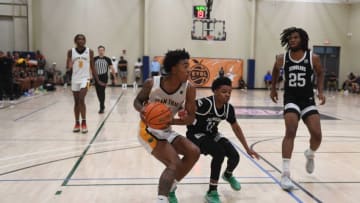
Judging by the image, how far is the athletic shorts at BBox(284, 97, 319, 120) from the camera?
14.8ft

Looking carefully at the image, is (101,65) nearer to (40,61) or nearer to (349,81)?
(40,61)

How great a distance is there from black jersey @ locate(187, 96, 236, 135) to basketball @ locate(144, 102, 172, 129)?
2.28ft

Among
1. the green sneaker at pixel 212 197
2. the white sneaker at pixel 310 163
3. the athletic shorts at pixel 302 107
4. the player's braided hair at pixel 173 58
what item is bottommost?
the green sneaker at pixel 212 197

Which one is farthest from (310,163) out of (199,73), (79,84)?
(199,73)

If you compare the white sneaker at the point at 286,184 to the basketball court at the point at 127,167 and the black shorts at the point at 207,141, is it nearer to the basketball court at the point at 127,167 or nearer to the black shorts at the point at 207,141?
the basketball court at the point at 127,167

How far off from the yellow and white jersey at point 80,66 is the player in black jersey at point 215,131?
402 centimetres

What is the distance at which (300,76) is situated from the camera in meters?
4.50

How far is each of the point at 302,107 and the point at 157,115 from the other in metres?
2.06

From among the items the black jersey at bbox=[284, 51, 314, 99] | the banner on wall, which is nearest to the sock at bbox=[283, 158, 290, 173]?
the black jersey at bbox=[284, 51, 314, 99]

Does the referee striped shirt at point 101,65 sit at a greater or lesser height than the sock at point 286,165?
greater

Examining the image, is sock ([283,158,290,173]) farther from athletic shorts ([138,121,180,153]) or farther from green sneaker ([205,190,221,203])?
athletic shorts ([138,121,180,153])

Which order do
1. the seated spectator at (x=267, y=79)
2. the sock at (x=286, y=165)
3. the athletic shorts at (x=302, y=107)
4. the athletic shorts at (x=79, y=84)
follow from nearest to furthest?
the sock at (x=286, y=165)
the athletic shorts at (x=302, y=107)
the athletic shorts at (x=79, y=84)
the seated spectator at (x=267, y=79)

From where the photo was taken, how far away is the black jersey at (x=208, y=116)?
395 centimetres

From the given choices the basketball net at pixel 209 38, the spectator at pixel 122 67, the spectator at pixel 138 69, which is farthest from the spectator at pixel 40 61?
the basketball net at pixel 209 38
